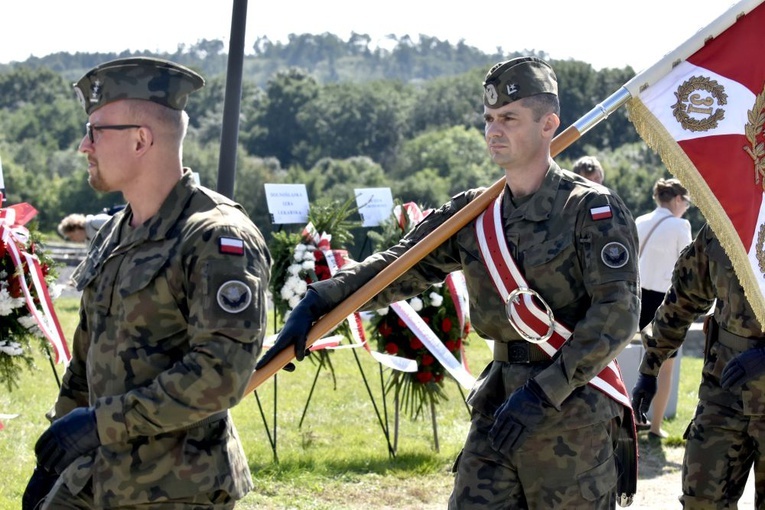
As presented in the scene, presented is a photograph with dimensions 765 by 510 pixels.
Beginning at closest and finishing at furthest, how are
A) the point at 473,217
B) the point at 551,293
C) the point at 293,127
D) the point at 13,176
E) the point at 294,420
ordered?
the point at 551,293 → the point at 473,217 → the point at 294,420 → the point at 13,176 → the point at 293,127

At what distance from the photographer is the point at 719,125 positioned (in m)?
5.32

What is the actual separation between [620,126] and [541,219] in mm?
68408

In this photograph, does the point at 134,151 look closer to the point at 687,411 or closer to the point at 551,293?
the point at 551,293

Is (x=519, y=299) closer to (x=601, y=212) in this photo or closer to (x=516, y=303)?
(x=516, y=303)

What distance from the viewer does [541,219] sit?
14.7 ft

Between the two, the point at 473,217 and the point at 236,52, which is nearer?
the point at 473,217

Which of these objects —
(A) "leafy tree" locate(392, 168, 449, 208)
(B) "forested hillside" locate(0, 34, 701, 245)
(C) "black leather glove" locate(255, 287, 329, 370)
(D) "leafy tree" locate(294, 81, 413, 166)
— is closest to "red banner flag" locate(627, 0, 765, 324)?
(C) "black leather glove" locate(255, 287, 329, 370)

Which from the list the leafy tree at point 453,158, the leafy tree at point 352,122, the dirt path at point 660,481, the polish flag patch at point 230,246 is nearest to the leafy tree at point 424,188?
the leafy tree at point 453,158

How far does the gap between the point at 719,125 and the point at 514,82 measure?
4.27 ft

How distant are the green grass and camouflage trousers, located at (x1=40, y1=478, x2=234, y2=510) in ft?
11.6

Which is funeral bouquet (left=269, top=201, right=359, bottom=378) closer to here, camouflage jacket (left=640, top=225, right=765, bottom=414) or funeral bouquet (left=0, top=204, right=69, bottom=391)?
funeral bouquet (left=0, top=204, right=69, bottom=391)

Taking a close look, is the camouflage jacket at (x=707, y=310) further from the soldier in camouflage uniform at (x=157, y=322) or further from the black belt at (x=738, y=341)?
the soldier in camouflage uniform at (x=157, y=322)

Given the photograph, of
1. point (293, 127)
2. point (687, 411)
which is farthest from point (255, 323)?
point (293, 127)

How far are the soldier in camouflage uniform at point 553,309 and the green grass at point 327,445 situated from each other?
324 centimetres
